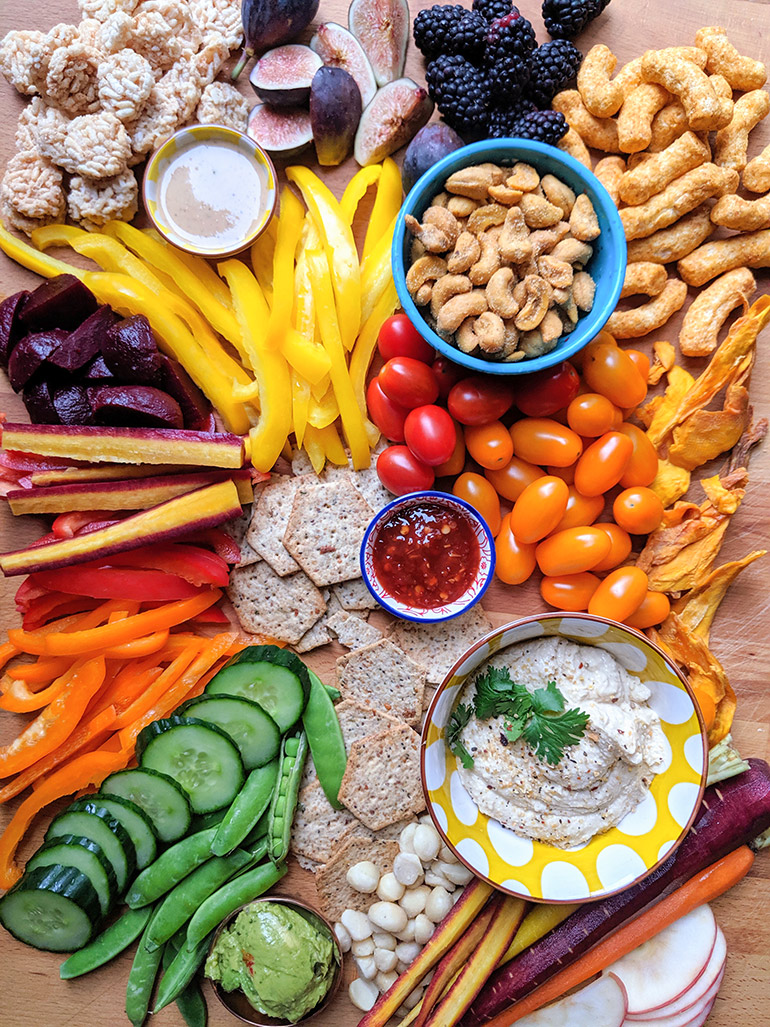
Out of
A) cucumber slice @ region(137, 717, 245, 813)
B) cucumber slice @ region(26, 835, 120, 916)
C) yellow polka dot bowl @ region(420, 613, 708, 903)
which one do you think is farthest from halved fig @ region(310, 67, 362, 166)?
cucumber slice @ region(26, 835, 120, 916)

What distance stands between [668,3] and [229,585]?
2431mm

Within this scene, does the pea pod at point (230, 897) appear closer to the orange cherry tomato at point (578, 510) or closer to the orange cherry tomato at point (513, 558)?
the orange cherry tomato at point (513, 558)

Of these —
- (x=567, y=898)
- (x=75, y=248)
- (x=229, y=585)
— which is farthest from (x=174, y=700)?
(x=75, y=248)

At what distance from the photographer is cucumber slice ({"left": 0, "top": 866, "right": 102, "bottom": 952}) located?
2.22m

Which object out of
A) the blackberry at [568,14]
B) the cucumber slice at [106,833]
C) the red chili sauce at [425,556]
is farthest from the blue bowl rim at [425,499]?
the blackberry at [568,14]

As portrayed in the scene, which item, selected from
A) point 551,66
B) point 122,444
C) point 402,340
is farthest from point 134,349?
point 551,66

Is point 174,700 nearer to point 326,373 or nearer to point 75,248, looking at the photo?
point 326,373

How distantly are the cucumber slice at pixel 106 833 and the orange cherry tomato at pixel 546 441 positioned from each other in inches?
67.4

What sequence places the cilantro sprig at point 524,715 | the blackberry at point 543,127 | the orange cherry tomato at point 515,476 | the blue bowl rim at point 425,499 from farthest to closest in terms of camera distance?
the orange cherry tomato at point 515,476, the blue bowl rim at point 425,499, the blackberry at point 543,127, the cilantro sprig at point 524,715

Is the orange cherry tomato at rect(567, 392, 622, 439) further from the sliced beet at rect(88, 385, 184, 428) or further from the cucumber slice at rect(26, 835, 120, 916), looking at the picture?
the cucumber slice at rect(26, 835, 120, 916)

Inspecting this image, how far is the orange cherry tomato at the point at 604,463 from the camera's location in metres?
2.28

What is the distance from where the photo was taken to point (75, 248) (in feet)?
7.91

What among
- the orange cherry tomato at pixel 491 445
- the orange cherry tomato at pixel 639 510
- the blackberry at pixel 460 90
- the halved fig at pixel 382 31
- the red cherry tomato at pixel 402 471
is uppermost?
the halved fig at pixel 382 31

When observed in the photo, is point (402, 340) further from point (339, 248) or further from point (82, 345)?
point (82, 345)
